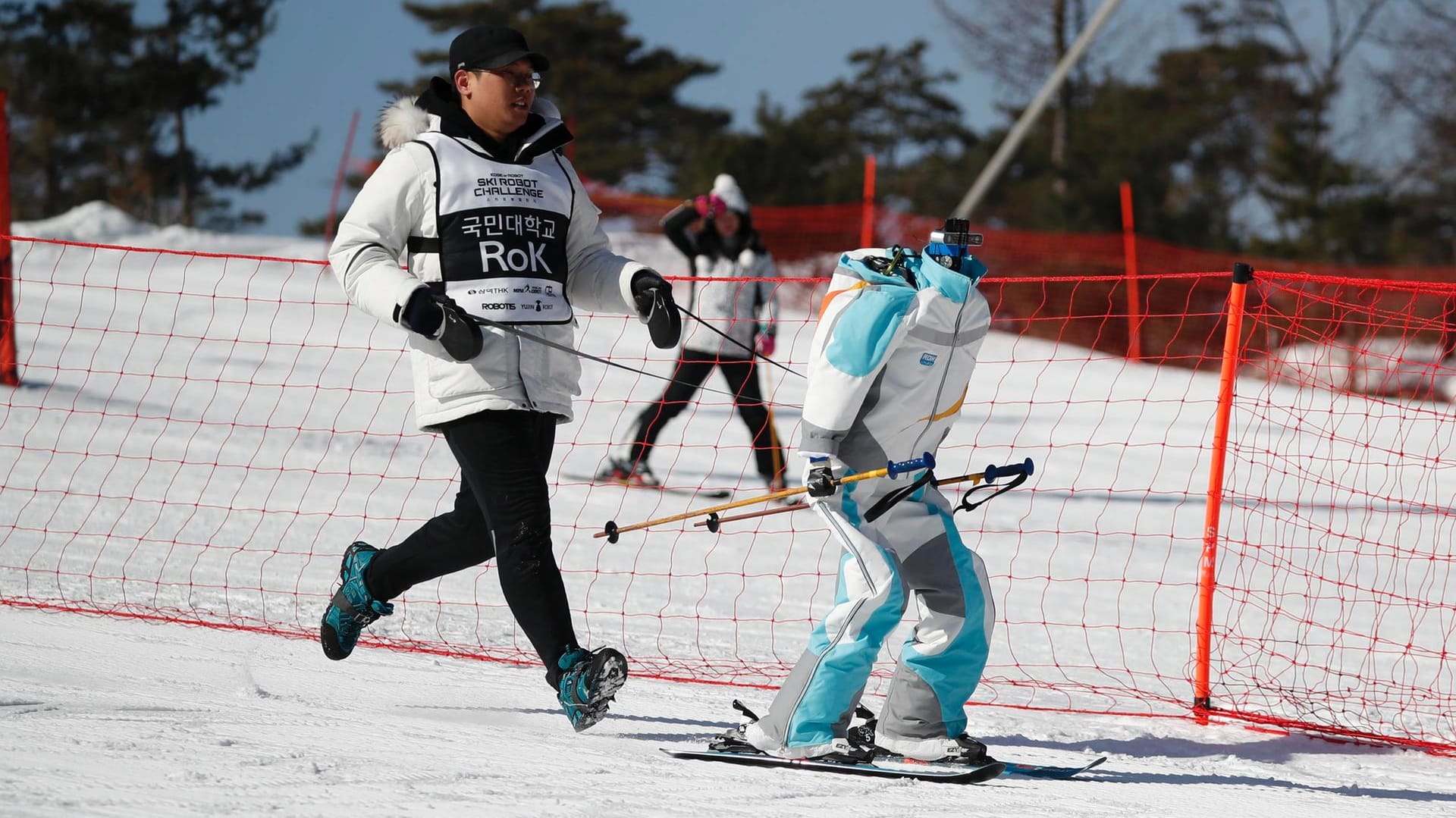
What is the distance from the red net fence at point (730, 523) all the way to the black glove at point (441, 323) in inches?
59.6

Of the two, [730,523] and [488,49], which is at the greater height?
[488,49]

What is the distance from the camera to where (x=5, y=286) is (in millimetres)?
8781

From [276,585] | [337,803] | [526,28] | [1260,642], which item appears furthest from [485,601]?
[526,28]

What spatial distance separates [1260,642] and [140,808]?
4.54 meters

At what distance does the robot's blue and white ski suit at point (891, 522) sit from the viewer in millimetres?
3469

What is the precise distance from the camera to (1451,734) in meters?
4.61

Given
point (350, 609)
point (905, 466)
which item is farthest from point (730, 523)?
point (905, 466)

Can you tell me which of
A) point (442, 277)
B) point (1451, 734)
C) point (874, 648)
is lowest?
point (1451, 734)

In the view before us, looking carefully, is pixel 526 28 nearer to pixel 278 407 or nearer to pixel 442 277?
pixel 278 407

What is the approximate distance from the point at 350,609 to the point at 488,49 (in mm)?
1533

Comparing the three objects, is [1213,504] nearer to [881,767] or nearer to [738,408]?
[881,767]

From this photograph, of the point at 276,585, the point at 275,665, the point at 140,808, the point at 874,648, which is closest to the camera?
the point at 140,808

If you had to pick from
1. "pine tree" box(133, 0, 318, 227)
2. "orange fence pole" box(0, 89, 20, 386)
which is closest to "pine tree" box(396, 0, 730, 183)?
"pine tree" box(133, 0, 318, 227)

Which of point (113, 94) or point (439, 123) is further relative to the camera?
point (113, 94)
